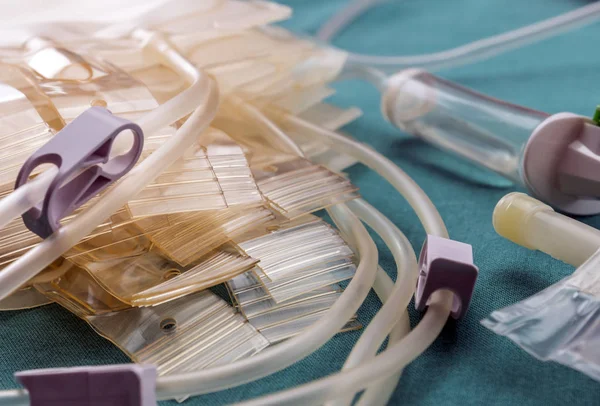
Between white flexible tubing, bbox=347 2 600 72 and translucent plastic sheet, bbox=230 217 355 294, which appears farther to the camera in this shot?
white flexible tubing, bbox=347 2 600 72

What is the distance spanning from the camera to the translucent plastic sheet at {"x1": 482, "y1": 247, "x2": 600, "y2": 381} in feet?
1.36

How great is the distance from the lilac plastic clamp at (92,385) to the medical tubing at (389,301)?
5.6 inches

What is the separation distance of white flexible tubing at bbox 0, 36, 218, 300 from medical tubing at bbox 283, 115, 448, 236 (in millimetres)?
181

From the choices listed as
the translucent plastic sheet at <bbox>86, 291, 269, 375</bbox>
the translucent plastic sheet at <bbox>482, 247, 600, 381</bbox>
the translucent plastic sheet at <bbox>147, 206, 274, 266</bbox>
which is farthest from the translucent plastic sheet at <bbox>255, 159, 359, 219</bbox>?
the translucent plastic sheet at <bbox>482, 247, 600, 381</bbox>

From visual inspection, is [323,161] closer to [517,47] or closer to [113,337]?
[113,337]

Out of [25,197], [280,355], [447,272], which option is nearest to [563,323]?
[447,272]

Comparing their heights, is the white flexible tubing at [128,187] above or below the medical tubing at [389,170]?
above

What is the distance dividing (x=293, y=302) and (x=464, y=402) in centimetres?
17

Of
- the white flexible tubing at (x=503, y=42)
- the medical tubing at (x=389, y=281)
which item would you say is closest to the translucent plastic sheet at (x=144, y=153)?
the medical tubing at (x=389, y=281)

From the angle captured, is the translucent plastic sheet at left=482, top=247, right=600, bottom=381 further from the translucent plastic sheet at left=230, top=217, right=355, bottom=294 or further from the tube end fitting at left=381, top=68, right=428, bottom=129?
the tube end fitting at left=381, top=68, right=428, bottom=129

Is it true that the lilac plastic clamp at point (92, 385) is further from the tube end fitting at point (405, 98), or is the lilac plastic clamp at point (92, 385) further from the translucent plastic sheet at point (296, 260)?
the tube end fitting at point (405, 98)

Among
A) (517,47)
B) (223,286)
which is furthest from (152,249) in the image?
(517,47)

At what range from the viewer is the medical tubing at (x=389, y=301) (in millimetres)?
467

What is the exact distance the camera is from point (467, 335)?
512 mm
